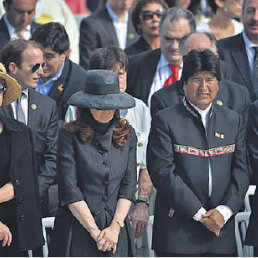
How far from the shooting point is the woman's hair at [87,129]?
555 centimetres

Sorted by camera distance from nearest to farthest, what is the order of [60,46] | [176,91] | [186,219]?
[186,219] → [176,91] → [60,46]

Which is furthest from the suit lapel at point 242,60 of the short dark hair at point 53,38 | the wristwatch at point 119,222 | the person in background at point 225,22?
the wristwatch at point 119,222

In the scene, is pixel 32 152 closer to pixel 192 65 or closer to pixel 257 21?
pixel 192 65

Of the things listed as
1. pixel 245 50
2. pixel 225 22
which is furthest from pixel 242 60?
pixel 225 22

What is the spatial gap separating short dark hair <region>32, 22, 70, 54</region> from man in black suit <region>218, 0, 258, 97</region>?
144 centimetres

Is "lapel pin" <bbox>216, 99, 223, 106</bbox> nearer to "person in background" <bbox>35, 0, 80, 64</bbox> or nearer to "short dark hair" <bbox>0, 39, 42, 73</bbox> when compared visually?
"short dark hair" <bbox>0, 39, 42, 73</bbox>

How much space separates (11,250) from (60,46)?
8.02ft

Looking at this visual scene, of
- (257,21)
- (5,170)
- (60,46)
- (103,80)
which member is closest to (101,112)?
(103,80)

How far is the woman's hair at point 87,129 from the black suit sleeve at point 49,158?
3.42 ft

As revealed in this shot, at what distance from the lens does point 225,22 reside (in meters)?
9.42

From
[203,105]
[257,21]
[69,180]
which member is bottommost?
[69,180]

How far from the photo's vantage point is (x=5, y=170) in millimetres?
5426

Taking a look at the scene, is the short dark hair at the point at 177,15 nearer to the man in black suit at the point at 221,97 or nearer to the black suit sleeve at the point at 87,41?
the man in black suit at the point at 221,97

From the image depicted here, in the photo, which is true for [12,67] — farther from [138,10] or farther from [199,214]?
[138,10]
